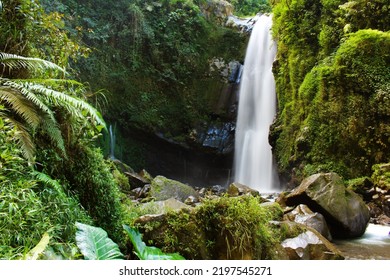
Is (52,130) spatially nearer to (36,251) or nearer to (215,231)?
(36,251)

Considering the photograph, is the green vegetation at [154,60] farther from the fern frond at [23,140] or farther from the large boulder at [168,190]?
the fern frond at [23,140]

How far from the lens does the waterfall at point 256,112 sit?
463 inches

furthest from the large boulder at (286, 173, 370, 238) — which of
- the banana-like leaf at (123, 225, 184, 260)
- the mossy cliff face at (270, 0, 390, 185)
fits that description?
the banana-like leaf at (123, 225, 184, 260)

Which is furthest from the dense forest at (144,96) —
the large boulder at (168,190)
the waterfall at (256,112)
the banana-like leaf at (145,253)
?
the waterfall at (256,112)

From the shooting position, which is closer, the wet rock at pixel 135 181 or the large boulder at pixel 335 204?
the large boulder at pixel 335 204

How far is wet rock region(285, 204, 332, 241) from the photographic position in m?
4.56

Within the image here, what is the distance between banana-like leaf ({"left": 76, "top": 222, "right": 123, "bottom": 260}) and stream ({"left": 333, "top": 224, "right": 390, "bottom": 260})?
2970 mm

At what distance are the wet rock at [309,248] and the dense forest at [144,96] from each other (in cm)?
21

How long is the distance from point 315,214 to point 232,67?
34.3ft

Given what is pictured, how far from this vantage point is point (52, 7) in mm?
10281

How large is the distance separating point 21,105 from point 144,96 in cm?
1099

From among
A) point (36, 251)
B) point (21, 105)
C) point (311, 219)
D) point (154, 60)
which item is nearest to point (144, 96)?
point (154, 60)

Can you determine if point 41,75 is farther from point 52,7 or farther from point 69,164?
point 52,7
